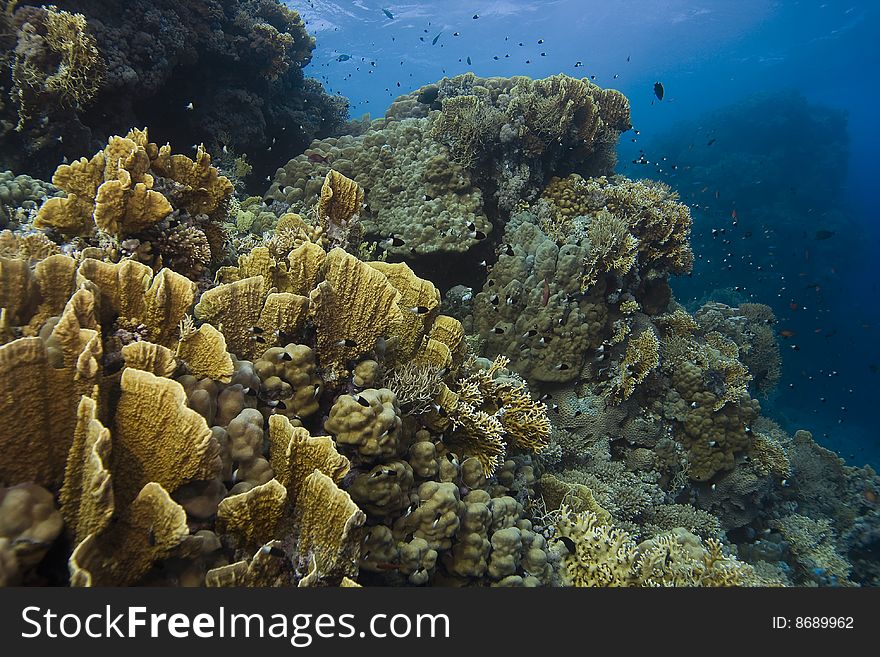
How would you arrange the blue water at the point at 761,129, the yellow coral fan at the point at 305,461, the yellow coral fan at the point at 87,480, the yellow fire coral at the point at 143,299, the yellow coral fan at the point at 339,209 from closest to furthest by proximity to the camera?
1. the yellow coral fan at the point at 87,480
2. the yellow coral fan at the point at 305,461
3. the yellow fire coral at the point at 143,299
4. the yellow coral fan at the point at 339,209
5. the blue water at the point at 761,129

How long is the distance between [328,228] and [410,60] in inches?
3547

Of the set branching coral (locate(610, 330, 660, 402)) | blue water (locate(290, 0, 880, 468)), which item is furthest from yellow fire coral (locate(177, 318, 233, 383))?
blue water (locate(290, 0, 880, 468))

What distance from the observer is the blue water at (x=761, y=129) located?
26.3m

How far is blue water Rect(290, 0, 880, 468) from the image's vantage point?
26312mm

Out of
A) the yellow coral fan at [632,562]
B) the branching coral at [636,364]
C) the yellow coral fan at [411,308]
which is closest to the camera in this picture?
the yellow coral fan at [411,308]

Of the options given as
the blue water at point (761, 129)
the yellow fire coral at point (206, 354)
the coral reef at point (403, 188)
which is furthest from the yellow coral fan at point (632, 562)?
the blue water at point (761, 129)

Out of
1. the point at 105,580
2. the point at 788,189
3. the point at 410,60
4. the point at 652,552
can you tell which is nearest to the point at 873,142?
the point at 788,189

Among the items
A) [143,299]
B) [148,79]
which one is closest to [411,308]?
[143,299]

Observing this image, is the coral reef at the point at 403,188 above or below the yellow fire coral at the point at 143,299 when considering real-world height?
above

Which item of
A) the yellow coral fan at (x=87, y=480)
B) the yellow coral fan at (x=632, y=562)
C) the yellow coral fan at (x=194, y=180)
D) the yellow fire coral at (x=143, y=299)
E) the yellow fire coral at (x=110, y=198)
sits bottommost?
the yellow coral fan at (x=632, y=562)

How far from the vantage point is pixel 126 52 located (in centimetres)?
691

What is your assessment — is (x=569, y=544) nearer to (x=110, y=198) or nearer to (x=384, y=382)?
(x=384, y=382)

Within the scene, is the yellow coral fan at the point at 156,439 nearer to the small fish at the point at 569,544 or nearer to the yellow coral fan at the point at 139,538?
the yellow coral fan at the point at 139,538

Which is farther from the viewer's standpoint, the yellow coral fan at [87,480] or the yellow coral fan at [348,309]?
the yellow coral fan at [348,309]
